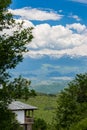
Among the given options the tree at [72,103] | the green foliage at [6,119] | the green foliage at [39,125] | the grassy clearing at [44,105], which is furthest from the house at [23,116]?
the green foliage at [6,119]

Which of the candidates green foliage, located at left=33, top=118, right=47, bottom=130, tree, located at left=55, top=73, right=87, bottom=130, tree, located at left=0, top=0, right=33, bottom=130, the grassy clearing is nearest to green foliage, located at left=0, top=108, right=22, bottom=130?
tree, located at left=0, top=0, right=33, bottom=130

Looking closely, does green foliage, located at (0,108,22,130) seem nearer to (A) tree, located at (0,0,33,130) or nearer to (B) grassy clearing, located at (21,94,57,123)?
(A) tree, located at (0,0,33,130)

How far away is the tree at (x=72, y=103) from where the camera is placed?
2219 inches

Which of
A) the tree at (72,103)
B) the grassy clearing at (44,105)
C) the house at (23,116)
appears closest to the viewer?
the tree at (72,103)

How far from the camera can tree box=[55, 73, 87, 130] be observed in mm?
56375

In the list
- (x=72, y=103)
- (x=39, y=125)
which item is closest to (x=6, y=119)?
(x=72, y=103)

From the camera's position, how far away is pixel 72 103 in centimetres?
5769

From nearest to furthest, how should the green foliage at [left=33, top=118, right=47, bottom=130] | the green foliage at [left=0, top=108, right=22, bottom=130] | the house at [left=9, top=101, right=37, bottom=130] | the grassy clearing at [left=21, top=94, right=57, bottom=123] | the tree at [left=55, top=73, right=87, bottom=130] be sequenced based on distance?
the green foliage at [left=0, top=108, right=22, bottom=130]
the tree at [left=55, top=73, right=87, bottom=130]
the house at [left=9, top=101, right=37, bottom=130]
the green foliage at [left=33, top=118, right=47, bottom=130]
the grassy clearing at [left=21, top=94, right=57, bottom=123]

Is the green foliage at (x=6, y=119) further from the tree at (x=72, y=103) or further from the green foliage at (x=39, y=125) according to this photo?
the green foliage at (x=39, y=125)

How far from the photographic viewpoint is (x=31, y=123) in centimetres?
8156

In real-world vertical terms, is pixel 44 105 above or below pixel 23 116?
above

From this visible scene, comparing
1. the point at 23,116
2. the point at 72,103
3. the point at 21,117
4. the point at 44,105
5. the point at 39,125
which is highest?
the point at 44,105

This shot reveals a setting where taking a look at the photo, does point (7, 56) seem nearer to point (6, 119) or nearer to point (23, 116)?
point (6, 119)

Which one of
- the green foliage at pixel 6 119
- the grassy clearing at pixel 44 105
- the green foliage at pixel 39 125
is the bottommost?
the green foliage at pixel 6 119
